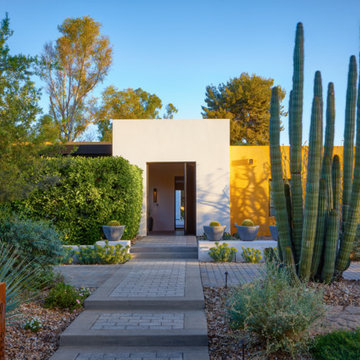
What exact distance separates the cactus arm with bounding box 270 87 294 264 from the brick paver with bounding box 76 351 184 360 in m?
2.31

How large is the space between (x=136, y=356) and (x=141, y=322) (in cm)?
89

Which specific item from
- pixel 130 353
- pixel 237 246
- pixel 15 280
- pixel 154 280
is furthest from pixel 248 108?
pixel 130 353

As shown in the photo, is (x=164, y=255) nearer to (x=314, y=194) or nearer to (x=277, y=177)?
(x=277, y=177)

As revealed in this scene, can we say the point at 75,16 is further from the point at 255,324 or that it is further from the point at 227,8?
the point at 255,324

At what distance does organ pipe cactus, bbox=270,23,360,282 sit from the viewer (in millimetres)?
5438

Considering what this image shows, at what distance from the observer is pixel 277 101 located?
554cm

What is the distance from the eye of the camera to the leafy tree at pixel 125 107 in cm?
2544

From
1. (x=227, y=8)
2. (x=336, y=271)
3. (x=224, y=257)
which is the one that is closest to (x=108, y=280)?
(x=224, y=257)

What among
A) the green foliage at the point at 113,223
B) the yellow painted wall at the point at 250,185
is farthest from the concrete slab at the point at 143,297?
the yellow painted wall at the point at 250,185

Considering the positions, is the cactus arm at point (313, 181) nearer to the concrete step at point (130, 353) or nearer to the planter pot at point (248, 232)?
the concrete step at point (130, 353)

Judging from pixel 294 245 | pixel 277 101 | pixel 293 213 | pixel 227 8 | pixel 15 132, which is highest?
pixel 227 8

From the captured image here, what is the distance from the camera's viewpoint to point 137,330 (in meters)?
4.57

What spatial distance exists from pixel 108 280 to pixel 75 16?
20.0 meters

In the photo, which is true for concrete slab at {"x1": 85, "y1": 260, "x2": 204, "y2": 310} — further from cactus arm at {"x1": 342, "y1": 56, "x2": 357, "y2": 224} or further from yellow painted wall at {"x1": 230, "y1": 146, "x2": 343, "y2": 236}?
yellow painted wall at {"x1": 230, "y1": 146, "x2": 343, "y2": 236}
